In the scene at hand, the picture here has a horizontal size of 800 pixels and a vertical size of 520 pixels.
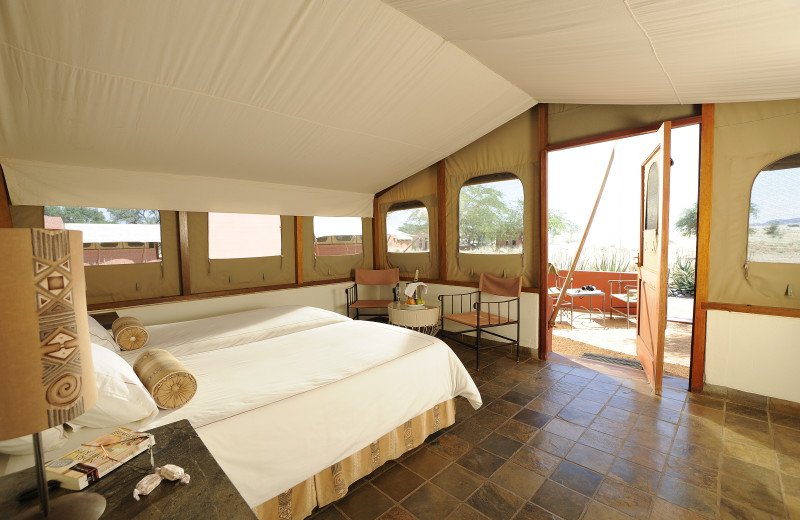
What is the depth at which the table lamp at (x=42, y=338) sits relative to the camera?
0.56 m

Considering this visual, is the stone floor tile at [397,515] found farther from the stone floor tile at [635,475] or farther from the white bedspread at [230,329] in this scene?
the white bedspread at [230,329]


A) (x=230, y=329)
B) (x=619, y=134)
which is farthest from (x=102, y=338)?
(x=619, y=134)

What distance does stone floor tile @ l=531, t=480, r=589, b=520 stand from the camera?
5.57 feet

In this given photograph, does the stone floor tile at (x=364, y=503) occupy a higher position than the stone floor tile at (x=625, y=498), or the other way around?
the stone floor tile at (x=625, y=498)

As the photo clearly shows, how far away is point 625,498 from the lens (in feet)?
5.84

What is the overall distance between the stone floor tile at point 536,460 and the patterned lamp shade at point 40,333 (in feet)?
7.15

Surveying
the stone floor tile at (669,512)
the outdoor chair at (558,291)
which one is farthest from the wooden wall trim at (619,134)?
the stone floor tile at (669,512)

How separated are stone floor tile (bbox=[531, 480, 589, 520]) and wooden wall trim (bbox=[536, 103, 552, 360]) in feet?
6.88

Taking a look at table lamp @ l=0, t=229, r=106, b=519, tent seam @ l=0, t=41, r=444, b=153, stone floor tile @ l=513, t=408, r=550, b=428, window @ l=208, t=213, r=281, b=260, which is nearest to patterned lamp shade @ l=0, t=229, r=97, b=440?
table lamp @ l=0, t=229, r=106, b=519

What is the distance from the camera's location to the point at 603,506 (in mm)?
1731

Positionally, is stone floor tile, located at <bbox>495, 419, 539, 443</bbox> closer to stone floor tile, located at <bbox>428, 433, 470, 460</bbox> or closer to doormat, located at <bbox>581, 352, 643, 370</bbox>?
stone floor tile, located at <bbox>428, 433, 470, 460</bbox>

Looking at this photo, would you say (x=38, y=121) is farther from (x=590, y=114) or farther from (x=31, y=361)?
(x=590, y=114)

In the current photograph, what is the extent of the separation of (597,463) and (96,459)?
2.42m

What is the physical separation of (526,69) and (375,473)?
3.09m
